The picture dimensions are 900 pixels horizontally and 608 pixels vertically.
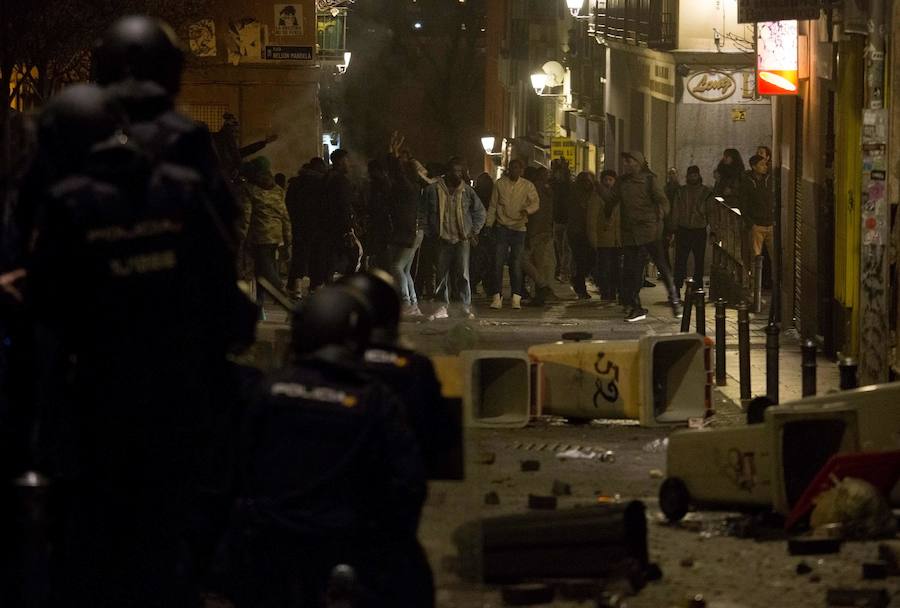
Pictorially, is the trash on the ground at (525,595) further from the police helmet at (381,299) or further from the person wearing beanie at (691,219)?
the person wearing beanie at (691,219)

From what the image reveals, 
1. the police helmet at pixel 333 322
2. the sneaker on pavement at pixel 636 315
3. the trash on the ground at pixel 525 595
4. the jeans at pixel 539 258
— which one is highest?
the police helmet at pixel 333 322

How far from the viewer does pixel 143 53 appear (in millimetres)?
5453

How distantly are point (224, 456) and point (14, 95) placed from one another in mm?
18642

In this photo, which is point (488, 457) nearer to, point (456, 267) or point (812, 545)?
point (812, 545)

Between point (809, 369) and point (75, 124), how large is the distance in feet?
32.0

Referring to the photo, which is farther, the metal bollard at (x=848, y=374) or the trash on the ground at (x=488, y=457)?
the metal bollard at (x=848, y=374)

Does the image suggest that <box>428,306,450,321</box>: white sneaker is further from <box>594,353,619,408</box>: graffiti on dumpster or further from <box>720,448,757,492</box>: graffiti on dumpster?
<box>720,448,757,492</box>: graffiti on dumpster

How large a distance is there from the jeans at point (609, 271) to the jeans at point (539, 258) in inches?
26.3

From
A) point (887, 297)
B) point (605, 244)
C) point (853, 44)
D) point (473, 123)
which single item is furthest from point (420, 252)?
point (473, 123)

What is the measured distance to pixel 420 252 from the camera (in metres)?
26.0

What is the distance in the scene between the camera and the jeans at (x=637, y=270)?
23891 mm

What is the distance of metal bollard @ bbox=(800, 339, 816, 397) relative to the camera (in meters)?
14.2

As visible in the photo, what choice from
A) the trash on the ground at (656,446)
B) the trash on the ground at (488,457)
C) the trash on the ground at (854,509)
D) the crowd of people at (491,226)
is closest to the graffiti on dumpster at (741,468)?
the trash on the ground at (854,509)

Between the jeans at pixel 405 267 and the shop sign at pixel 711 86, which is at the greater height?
the shop sign at pixel 711 86
